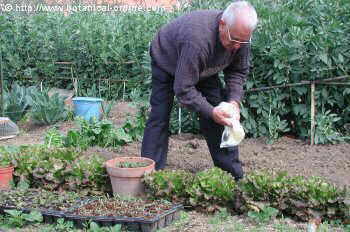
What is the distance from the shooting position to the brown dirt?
579 centimetres

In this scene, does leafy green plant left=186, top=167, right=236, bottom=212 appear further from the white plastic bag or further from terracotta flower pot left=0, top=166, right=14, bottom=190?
terracotta flower pot left=0, top=166, right=14, bottom=190

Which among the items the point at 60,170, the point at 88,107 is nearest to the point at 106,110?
the point at 88,107

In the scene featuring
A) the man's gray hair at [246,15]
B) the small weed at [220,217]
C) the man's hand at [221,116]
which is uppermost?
the man's gray hair at [246,15]

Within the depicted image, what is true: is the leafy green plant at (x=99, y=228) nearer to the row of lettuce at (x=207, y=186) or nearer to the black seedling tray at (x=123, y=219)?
the black seedling tray at (x=123, y=219)

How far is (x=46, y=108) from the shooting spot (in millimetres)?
8062

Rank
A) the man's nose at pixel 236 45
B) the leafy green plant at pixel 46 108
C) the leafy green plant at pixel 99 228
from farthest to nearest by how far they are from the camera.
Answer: the leafy green plant at pixel 46 108 < the man's nose at pixel 236 45 < the leafy green plant at pixel 99 228

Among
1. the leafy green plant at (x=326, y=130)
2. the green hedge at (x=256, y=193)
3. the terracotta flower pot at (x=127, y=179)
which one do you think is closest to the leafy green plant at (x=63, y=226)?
the terracotta flower pot at (x=127, y=179)

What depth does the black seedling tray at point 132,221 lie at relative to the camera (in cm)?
404

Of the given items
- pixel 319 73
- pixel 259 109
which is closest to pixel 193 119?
pixel 259 109

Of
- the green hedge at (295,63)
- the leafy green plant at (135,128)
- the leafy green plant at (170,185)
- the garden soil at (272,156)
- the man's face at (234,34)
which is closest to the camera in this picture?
the man's face at (234,34)

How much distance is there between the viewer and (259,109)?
6746 millimetres

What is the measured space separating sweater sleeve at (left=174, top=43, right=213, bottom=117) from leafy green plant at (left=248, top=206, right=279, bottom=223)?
0.82 m

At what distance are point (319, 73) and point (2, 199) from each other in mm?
3796

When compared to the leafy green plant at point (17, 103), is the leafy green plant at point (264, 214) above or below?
below
